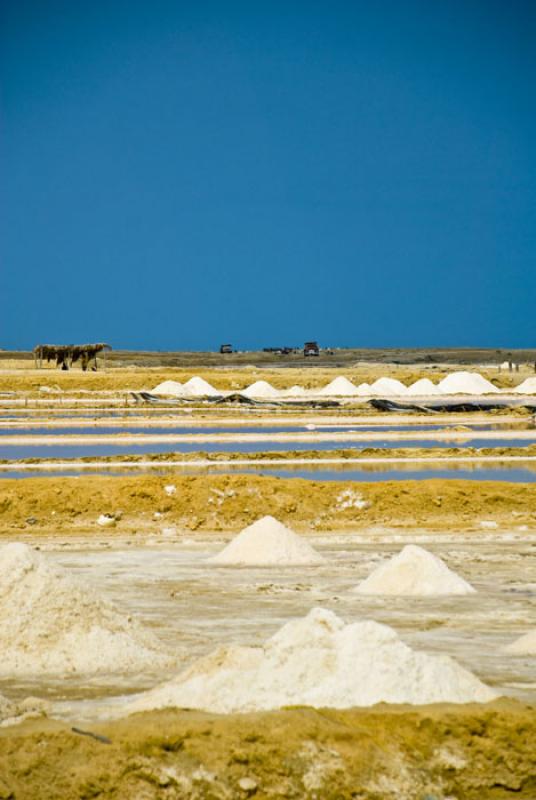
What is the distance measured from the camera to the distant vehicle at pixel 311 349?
90.2 metres

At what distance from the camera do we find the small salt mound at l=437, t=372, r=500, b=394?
44062mm

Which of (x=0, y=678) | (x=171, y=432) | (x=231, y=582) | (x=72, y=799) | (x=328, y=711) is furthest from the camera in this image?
(x=171, y=432)

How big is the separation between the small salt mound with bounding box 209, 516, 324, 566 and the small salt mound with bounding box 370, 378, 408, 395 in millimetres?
30214

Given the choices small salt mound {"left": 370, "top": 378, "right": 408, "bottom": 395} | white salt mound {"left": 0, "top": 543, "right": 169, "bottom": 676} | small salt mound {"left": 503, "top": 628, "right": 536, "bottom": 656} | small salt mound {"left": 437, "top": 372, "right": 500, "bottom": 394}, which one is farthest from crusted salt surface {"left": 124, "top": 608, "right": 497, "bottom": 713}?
small salt mound {"left": 437, "top": 372, "right": 500, "bottom": 394}

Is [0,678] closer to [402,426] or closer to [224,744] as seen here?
[224,744]

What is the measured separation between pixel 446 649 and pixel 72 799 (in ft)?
10.9

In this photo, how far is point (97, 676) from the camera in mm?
7363

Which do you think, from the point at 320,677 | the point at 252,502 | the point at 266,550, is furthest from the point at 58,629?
the point at 252,502

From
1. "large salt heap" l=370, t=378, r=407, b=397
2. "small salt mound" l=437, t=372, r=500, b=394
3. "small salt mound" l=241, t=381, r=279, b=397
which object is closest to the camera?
"small salt mound" l=241, t=381, r=279, b=397

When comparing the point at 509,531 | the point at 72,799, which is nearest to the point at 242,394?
the point at 509,531

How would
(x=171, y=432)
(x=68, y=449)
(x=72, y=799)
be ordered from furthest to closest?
(x=171, y=432), (x=68, y=449), (x=72, y=799)

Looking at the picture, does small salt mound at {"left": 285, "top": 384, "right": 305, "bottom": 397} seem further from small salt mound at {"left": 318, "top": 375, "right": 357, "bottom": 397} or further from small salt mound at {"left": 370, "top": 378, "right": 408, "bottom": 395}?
small salt mound at {"left": 370, "top": 378, "right": 408, "bottom": 395}

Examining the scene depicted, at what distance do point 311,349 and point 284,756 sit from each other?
86263mm

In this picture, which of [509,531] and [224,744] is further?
[509,531]
